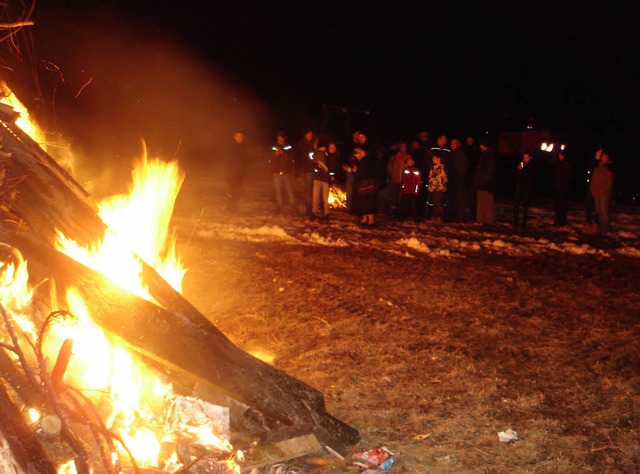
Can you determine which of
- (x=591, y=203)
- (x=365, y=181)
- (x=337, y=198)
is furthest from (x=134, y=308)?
(x=591, y=203)

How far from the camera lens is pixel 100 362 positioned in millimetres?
3818

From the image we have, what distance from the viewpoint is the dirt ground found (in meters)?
4.15

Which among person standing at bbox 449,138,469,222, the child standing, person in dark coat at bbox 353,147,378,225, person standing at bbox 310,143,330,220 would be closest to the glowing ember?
person standing at bbox 310,143,330,220

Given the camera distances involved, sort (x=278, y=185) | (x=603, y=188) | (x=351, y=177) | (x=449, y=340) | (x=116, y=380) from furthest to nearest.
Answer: (x=351, y=177) → (x=278, y=185) → (x=603, y=188) → (x=449, y=340) → (x=116, y=380)

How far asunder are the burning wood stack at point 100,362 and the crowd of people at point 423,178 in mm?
8091

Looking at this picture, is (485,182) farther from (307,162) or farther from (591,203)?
(307,162)

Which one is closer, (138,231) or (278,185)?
(138,231)

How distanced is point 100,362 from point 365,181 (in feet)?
28.2

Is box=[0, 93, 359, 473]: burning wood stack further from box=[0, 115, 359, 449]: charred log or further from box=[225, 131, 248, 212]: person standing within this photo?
box=[225, 131, 248, 212]: person standing

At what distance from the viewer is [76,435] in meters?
3.20

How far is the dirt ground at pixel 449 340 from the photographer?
13.6 ft

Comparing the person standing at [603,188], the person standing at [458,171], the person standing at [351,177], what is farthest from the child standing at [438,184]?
the person standing at [603,188]

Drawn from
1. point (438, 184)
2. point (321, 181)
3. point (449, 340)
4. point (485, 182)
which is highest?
point (485, 182)

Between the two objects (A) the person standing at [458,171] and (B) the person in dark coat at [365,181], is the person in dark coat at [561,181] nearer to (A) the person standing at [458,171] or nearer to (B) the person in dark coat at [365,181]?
(A) the person standing at [458,171]
